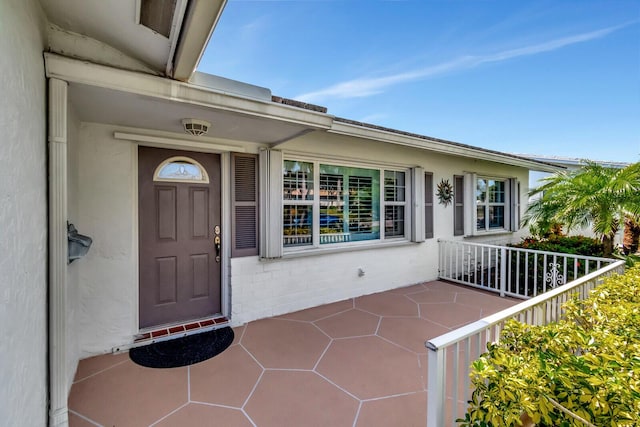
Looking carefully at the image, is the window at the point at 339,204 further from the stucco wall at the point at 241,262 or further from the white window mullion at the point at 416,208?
the stucco wall at the point at 241,262

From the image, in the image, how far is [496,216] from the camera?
706 cm

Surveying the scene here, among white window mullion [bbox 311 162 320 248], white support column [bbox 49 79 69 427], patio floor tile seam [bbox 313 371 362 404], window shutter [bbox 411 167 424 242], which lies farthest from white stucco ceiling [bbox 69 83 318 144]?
window shutter [bbox 411 167 424 242]

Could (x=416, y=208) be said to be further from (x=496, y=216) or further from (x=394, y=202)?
(x=496, y=216)

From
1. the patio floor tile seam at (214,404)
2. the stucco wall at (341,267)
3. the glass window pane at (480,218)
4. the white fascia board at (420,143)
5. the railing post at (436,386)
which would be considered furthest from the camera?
the glass window pane at (480,218)

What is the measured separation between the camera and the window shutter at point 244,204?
3607 mm

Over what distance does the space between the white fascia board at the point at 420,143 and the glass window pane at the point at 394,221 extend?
4.03ft

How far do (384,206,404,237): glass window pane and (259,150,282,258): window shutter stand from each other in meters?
2.33

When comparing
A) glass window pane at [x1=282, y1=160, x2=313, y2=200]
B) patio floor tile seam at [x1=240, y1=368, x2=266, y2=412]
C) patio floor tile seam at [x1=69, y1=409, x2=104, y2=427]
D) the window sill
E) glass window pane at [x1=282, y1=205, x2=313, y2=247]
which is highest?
glass window pane at [x1=282, y1=160, x2=313, y2=200]

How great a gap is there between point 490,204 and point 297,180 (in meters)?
5.28

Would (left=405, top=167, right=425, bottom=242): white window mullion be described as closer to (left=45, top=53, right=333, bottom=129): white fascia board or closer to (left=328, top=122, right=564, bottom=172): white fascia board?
(left=328, top=122, right=564, bottom=172): white fascia board

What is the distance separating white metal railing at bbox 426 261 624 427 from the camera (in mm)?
1369

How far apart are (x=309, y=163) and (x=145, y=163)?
7.03 feet

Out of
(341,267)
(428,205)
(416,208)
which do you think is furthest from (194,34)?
(428,205)

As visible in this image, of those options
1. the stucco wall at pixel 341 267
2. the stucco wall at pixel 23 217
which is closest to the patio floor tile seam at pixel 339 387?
the stucco wall at pixel 341 267
